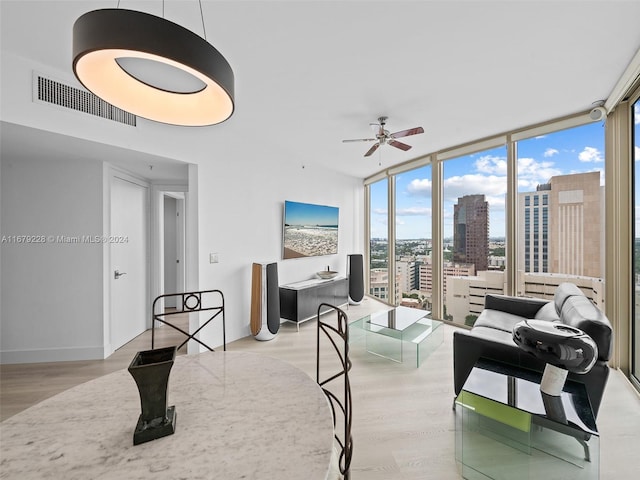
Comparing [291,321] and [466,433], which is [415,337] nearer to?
[466,433]

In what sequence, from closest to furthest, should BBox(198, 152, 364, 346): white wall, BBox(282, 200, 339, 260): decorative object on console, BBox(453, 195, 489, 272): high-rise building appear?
BBox(198, 152, 364, 346): white wall < BBox(453, 195, 489, 272): high-rise building < BBox(282, 200, 339, 260): decorative object on console

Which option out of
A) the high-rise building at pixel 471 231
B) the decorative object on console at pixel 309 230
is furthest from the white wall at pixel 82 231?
the high-rise building at pixel 471 231

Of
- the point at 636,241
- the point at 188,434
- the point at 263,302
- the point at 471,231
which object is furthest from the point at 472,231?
the point at 188,434

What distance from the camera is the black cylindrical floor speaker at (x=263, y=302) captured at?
3.36m

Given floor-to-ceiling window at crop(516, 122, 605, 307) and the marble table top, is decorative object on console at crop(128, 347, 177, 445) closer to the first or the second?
the marble table top

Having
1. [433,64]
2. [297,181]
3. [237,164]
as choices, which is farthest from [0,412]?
[433,64]

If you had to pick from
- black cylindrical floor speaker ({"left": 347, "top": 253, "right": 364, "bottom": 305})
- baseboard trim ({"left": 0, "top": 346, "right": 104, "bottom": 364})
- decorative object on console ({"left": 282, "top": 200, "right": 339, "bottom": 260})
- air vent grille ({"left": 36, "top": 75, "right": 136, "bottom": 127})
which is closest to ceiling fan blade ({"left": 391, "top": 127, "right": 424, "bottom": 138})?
decorative object on console ({"left": 282, "top": 200, "right": 339, "bottom": 260})

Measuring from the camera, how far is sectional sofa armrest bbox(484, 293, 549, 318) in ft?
9.14

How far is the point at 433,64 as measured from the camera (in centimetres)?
203

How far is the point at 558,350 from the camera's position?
1474 mm

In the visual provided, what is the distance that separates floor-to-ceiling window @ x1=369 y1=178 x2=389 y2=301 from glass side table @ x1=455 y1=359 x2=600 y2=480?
364 centimetres

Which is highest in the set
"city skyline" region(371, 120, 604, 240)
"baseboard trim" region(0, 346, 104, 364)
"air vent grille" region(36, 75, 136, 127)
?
"air vent grille" region(36, 75, 136, 127)

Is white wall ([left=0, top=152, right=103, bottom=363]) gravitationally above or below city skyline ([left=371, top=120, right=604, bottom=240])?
below

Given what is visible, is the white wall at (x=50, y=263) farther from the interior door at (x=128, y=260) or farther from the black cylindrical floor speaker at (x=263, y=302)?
the black cylindrical floor speaker at (x=263, y=302)
